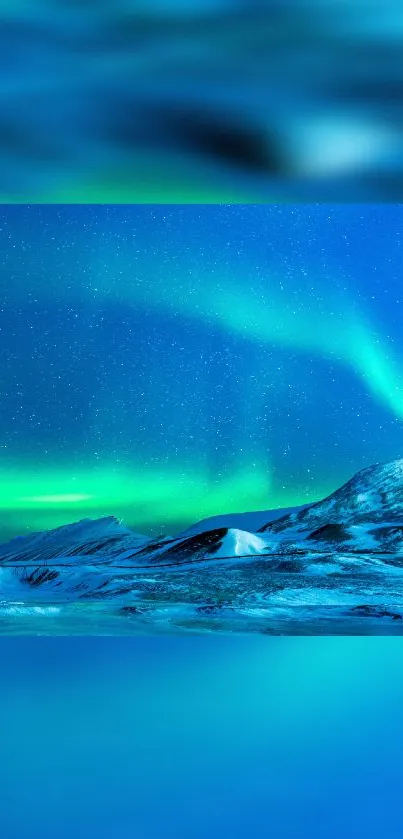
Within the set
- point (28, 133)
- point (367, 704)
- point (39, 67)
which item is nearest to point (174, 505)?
A: point (28, 133)

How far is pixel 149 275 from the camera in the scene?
5.41 metres

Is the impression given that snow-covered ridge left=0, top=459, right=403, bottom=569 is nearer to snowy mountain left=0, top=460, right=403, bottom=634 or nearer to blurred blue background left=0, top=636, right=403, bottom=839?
snowy mountain left=0, top=460, right=403, bottom=634

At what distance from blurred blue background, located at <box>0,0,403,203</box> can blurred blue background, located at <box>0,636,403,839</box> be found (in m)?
1.89

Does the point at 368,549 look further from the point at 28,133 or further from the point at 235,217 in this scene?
the point at 28,133

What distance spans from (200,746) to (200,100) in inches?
91.6

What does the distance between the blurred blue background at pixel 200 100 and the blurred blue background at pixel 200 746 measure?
189 centimetres

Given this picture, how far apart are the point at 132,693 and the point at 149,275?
3.48 metres

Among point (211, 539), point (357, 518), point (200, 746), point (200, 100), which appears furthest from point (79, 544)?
point (200, 746)

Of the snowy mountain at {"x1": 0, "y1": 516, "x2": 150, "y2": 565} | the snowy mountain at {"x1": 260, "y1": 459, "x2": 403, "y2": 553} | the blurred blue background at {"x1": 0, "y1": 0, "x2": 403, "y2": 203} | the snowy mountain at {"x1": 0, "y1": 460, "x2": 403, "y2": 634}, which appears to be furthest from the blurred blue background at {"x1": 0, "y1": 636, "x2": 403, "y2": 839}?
the snowy mountain at {"x1": 260, "y1": 459, "x2": 403, "y2": 553}

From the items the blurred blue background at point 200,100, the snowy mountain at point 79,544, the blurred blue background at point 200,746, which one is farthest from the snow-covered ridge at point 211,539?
the blurred blue background at point 200,746

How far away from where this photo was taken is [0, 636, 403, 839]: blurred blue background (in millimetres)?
1387

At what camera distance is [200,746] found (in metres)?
1.78

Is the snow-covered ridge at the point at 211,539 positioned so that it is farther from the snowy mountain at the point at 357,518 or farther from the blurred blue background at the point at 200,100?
the blurred blue background at the point at 200,100

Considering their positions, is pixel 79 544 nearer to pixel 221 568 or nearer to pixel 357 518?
pixel 221 568
